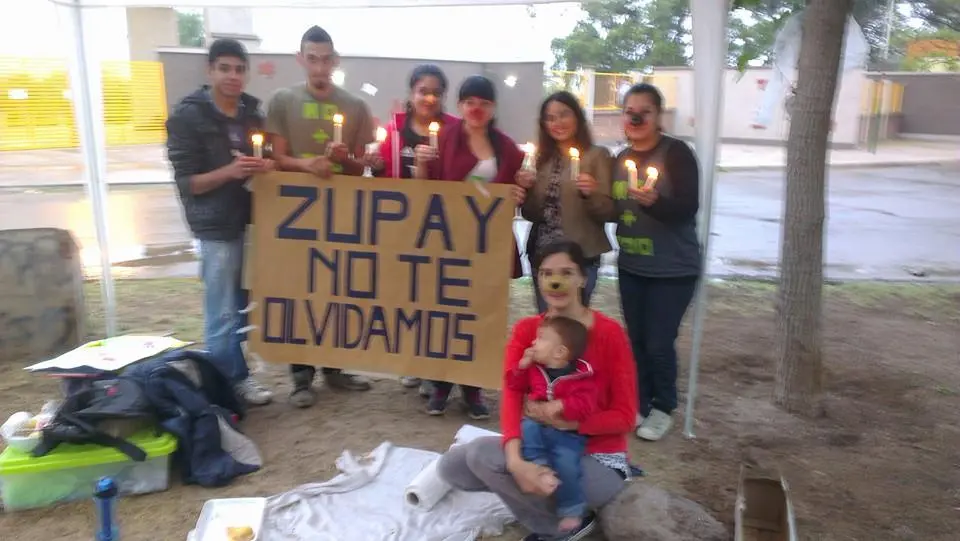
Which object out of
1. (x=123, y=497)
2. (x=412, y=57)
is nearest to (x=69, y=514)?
(x=123, y=497)

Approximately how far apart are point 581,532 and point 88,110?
397 centimetres

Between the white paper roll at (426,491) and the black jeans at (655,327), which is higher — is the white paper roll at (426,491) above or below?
below

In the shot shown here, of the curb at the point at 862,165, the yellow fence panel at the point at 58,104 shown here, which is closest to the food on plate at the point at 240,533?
the yellow fence panel at the point at 58,104

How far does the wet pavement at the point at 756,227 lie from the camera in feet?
29.8

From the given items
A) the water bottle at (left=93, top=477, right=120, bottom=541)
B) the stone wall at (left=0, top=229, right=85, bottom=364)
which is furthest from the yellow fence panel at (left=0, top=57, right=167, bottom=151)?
the water bottle at (left=93, top=477, right=120, bottom=541)

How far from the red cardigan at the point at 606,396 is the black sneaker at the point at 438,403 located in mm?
1441

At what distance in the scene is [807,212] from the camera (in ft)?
13.9

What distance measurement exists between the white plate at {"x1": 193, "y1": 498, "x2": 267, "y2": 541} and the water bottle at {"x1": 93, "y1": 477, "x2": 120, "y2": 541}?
0.31 meters

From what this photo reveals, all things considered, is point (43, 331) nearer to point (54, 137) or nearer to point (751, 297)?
point (751, 297)

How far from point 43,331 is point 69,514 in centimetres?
241

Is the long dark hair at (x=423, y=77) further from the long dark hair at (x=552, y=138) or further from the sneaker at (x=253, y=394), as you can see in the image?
the sneaker at (x=253, y=394)

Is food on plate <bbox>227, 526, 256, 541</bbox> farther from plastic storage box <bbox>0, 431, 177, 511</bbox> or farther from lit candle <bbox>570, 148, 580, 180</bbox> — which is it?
lit candle <bbox>570, 148, 580, 180</bbox>

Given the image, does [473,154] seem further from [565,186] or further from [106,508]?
[106,508]

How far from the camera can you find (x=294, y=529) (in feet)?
10.4
